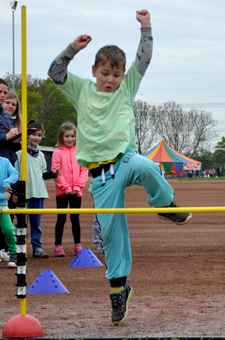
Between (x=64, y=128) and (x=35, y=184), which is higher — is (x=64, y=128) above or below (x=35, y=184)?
above

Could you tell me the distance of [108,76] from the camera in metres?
3.96

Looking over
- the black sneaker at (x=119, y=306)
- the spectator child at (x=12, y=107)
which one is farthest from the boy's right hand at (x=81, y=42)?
the spectator child at (x=12, y=107)

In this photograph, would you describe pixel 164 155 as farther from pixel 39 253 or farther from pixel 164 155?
pixel 39 253

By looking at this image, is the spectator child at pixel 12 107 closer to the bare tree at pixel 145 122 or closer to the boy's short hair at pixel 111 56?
the boy's short hair at pixel 111 56

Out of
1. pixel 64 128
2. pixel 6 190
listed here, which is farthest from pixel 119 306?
pixel 64 128

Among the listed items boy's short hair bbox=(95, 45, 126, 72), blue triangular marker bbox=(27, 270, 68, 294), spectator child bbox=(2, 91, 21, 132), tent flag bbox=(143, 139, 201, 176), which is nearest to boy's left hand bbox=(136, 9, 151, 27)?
boy's short hair bbox=(95, 45, 126, 72)

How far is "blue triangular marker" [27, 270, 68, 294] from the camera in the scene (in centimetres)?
517

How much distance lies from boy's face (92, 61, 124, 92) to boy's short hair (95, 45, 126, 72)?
0.08 feet

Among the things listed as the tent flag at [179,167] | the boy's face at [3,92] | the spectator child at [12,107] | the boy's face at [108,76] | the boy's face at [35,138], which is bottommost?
the tent flag at [179,167]

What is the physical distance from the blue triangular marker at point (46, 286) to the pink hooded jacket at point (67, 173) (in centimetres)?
239

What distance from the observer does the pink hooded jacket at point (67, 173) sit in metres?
7.49

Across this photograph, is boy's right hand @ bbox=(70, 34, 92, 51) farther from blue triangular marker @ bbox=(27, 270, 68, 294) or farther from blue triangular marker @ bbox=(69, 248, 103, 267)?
Answer: blue triangular marker @ bbox=(69, 248, 103, 267)

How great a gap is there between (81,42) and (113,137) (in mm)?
747

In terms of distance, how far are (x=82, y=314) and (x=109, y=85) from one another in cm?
180
